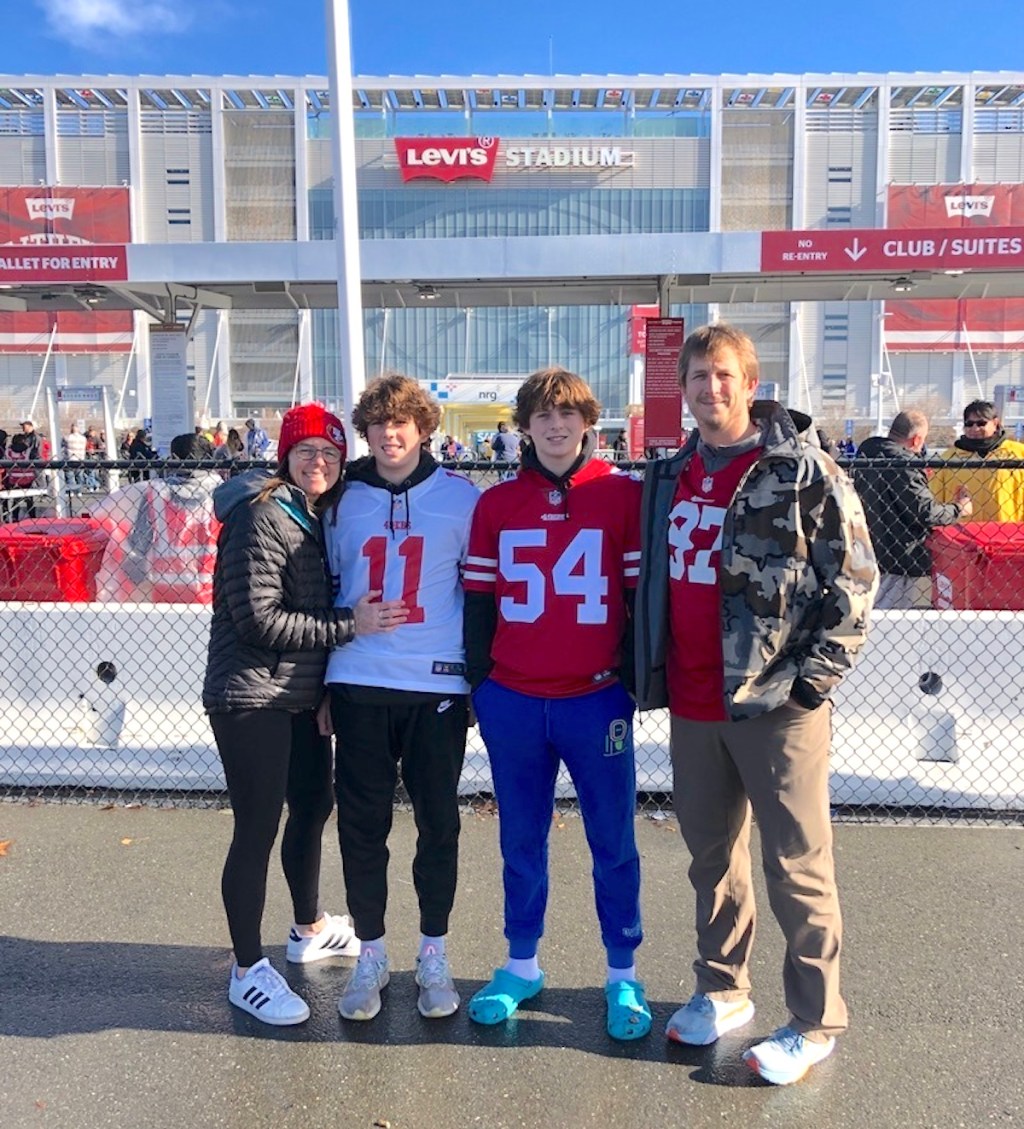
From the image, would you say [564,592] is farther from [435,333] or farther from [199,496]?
[435,333]

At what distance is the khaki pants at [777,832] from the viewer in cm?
260

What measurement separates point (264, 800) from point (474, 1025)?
0.95 metres

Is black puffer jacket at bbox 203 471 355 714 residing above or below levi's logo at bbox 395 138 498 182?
below

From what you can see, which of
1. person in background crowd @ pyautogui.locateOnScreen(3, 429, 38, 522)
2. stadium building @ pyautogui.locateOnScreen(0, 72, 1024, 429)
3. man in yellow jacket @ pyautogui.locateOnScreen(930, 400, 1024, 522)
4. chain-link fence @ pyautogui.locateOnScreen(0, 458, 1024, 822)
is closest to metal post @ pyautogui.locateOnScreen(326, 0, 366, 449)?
chain-link fence @ pyautogui.locateOnScreen(0, 458, 1024, 822)

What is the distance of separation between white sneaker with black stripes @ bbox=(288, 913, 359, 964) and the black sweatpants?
0.37 m

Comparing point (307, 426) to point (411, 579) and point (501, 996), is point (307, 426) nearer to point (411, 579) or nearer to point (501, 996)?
point (411, 579)

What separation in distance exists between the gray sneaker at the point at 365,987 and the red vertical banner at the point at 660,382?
7358 millimetres

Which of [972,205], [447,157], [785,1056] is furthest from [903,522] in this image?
[447,157]

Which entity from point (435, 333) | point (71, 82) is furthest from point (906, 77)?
point (71, 82)

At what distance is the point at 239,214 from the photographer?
73188 millimetres

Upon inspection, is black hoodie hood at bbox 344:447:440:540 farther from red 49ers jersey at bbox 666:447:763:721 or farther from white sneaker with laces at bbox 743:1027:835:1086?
white sneaker with laces at bbox 743:1027:835:1086

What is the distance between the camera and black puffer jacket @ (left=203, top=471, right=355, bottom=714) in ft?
9.25

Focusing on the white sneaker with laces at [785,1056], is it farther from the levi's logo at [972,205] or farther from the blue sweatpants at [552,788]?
the levi's logo at [972,205]

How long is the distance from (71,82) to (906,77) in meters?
63.2
